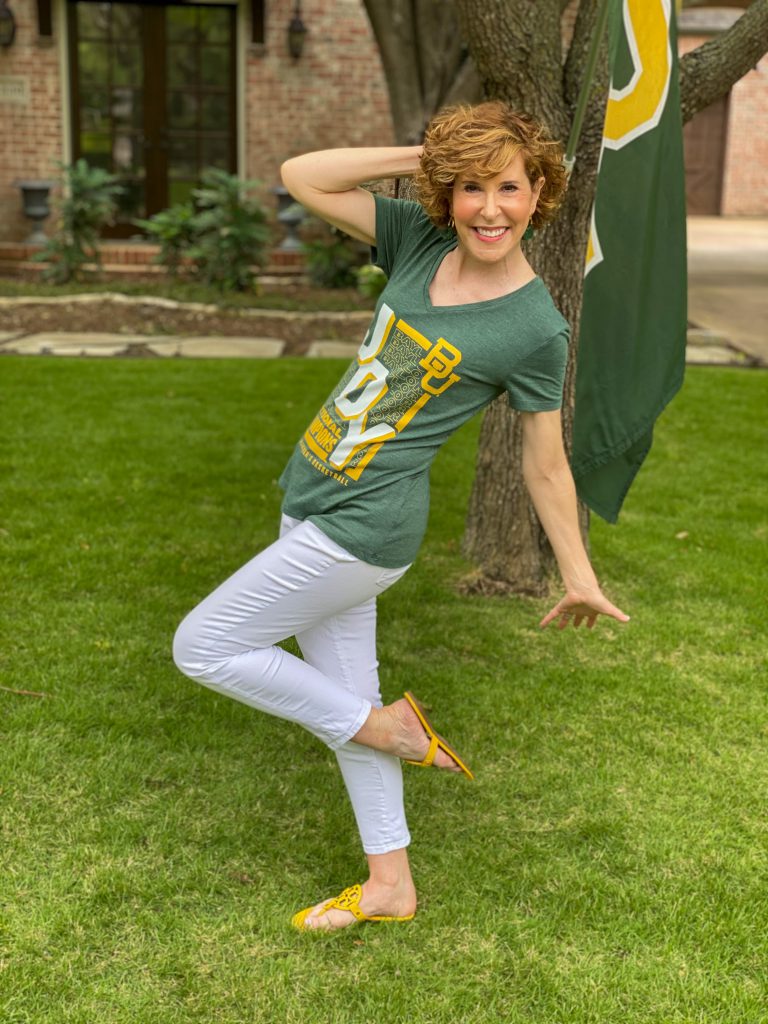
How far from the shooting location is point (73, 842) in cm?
291

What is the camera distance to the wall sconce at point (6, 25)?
1240cm

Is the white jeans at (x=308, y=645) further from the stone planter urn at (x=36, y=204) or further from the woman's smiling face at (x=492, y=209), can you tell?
the stone planter urn at (x=36, y=204)

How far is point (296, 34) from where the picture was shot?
12.7 m

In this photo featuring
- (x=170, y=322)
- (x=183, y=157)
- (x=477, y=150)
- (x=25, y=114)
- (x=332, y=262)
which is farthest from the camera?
(x=183, y=157)

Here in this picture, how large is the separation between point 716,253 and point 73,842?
16.6 metres

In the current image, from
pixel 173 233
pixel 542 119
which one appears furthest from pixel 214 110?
pixel 542 119

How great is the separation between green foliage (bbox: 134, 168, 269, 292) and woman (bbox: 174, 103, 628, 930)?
891cm

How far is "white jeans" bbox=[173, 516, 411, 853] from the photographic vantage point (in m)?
2.42

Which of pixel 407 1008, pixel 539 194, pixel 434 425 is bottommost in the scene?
pixel 407 1008

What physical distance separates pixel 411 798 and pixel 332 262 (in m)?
9.41

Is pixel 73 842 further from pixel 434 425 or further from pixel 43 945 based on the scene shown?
pixel 434 425

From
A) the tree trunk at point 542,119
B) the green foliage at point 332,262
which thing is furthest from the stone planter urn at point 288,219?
the tree trunk at point 542,119

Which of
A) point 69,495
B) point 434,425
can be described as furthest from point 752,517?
point 434,425

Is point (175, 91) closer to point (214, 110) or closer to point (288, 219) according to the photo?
point (214, 110)
